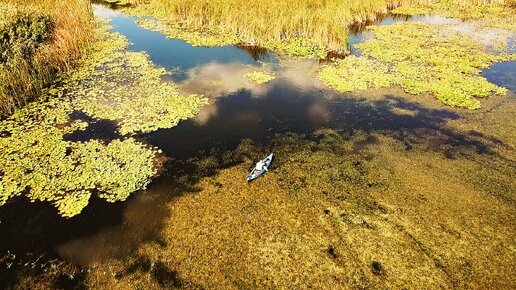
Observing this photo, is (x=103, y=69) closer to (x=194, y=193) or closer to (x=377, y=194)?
(x=194, y=193)

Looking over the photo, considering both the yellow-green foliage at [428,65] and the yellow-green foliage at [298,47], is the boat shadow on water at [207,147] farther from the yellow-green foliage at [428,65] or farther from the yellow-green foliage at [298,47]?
the yellow-green foliage at [298,47]

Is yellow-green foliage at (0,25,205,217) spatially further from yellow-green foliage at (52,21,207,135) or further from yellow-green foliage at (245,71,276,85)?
yellow-green foliage at (245,71,276,85)

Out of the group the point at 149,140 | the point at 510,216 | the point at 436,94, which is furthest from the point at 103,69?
the point at 510,216

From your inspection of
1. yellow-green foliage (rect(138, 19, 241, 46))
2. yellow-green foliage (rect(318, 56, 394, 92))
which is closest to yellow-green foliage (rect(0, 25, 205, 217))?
yellow-green foliage (rect(138, 19, 241, 46))

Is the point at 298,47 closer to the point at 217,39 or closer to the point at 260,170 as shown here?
the point at 217,39

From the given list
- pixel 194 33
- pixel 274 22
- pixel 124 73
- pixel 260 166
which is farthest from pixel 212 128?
pixel 194 33

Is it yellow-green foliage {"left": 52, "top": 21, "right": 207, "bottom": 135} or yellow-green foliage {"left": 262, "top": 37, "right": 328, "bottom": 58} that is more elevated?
yellow-green foliage {"left": 262, "top": 37, "right": 328, "bottom": 58}
